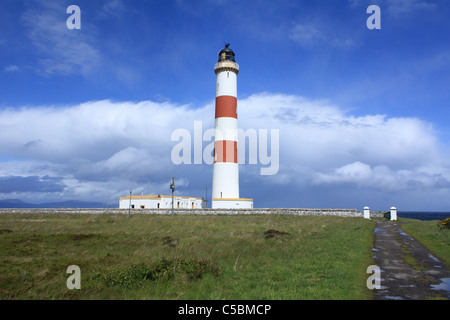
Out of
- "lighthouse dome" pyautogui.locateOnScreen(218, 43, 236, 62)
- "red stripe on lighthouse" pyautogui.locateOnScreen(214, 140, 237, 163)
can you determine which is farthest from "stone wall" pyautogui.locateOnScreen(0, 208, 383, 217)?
"lighthouse dome" pyautogui.locateOnScreen(218, 43, 236, 62)

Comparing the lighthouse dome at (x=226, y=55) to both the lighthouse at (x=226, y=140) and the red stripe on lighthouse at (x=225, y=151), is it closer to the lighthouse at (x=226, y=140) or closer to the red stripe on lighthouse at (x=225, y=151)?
the lighthouse at (x=226, y=140)

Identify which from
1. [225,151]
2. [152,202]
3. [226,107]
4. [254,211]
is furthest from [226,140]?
[152,202]

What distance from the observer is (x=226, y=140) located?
140ft

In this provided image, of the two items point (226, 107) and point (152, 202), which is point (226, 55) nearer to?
point (226, 107)

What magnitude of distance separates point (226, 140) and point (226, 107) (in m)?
4.42

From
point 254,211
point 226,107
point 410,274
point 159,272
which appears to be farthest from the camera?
point 254,211

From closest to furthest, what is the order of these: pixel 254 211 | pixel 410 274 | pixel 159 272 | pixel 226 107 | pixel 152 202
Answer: pixel 159 272 < pixel 410 274 < pixel 226 107 < pixel 254 211 < pixel 152 202

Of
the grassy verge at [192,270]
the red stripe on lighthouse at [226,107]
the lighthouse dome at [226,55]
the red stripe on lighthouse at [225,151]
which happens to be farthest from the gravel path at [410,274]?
the lighthouse dome at [226,55]

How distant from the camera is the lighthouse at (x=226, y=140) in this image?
42.7 metres

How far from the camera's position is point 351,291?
28.7 ft

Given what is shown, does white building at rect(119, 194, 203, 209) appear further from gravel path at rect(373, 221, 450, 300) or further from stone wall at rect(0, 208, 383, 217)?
gravel path at rect(373, 221, 450, 300)

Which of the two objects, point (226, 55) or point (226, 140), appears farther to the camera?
point (226, 55)

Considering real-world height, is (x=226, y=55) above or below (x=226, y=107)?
above
